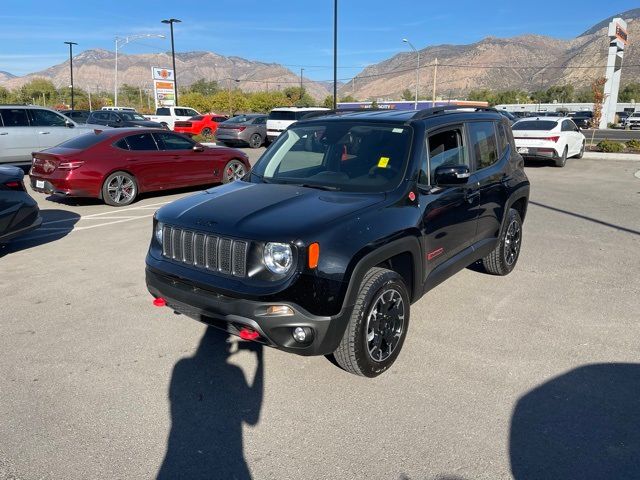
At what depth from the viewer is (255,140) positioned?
2322 cm

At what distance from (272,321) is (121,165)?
800 centimetres

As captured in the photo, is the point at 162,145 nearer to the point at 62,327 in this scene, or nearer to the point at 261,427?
the point at 62,327

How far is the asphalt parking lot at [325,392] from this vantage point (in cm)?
283

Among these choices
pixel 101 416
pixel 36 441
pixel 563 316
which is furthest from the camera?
pixel 563 316

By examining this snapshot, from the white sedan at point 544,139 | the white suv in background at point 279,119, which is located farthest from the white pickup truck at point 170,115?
the white sedan at point 544,139

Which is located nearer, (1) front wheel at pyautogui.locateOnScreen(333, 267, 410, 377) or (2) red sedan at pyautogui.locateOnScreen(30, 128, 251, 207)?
(1) front wheel at pyautogui.locateOnScreen(333, 267, 410, 377)

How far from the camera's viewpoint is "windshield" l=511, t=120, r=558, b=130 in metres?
16.9

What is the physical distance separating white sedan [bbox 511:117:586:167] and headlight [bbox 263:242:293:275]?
14.6m

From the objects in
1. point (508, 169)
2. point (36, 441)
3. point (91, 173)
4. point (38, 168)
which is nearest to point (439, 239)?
point (508, 169)

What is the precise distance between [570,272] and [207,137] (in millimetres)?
23820

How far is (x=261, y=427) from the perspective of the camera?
3133 millimetres

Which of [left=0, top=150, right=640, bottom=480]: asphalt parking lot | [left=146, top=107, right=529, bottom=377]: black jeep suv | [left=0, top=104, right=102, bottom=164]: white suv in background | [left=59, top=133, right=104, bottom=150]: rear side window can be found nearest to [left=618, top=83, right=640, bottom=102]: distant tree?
[left=0, top=104, right=102, bottom=164]: white suv in background

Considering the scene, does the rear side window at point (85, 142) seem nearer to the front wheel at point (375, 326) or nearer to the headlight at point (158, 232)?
the headlight at point (158, 232)

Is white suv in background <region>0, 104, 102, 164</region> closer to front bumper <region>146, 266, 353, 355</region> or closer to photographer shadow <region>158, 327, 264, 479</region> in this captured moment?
photographer shadow <region>158, 327, 264, 479</region>
